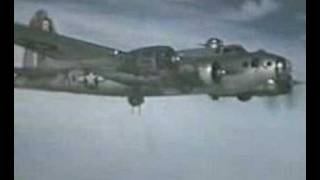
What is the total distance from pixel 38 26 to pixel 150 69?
34cm

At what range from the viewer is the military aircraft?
184 cm

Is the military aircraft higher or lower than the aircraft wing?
lower

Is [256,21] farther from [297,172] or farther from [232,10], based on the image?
[297,172]

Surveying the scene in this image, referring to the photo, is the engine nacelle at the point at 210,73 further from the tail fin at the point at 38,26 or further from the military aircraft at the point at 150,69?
the tail fin at the point at 38,26

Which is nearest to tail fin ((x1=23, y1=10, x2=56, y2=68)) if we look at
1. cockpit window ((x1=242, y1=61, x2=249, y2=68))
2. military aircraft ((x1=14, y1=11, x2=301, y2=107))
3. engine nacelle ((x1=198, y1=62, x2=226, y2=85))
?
military aircraft ((x1=14, y1=11, x2=301, y2=107))

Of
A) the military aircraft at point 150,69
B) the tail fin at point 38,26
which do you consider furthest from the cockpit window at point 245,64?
the tail fin at point 38,26

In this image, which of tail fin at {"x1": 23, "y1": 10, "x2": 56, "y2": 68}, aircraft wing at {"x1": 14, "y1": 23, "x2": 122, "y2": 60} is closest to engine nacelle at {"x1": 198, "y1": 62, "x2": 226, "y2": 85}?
aircraft wing at {"x1": 14, "y1": 23, "x2": 122, "y2": 60}

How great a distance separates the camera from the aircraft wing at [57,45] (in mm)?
1824

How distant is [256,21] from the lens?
75.6 inches

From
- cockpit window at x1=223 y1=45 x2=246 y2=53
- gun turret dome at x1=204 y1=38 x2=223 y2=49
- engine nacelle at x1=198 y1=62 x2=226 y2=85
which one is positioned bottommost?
engine nacelle at x1=198 y1=62 x2=226 y2=85

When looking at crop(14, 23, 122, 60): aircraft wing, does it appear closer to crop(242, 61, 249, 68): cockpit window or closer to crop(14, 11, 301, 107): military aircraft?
crop(14, 11, 301, 107): military aircraft

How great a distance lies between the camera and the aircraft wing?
71.8 inches

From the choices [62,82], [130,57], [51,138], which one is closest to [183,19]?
[130,57]

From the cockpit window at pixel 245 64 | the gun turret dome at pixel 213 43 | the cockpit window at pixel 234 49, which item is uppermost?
the gun turret dome at pixel 213 43
